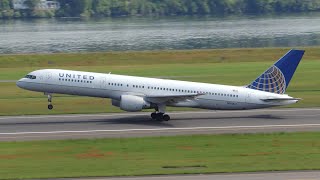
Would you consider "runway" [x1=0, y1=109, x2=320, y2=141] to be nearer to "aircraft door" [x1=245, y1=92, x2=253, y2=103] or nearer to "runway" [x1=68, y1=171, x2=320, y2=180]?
"aircraft door" [x1=245, y1=92, x2=253, y2=103]

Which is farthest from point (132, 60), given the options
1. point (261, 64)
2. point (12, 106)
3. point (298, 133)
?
point (298, 133)

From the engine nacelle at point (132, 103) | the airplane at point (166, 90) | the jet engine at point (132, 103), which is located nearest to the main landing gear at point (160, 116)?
the airplane at point (166, 90)

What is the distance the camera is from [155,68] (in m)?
102

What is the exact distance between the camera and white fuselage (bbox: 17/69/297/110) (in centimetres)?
6006

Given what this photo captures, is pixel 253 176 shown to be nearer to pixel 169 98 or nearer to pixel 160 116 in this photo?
pixel 169 98

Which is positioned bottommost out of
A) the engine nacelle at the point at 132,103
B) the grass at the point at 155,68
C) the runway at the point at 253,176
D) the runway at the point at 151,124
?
the grass at the point at 155,68

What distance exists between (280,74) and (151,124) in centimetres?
1220

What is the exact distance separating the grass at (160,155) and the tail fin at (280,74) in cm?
919

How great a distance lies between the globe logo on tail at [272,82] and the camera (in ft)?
202

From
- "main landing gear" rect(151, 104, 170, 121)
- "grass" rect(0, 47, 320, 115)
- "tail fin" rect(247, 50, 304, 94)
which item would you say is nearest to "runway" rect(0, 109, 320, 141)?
"main landing gear" rect(151, 104, 170, 121)

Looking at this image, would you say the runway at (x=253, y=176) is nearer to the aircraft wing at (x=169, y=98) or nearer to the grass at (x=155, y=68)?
the aircraft wing at (x=169, y=98)

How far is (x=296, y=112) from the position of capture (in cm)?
6469

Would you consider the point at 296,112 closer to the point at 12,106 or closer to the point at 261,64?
the point at 12,106

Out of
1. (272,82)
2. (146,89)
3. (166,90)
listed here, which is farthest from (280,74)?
(146,89)
